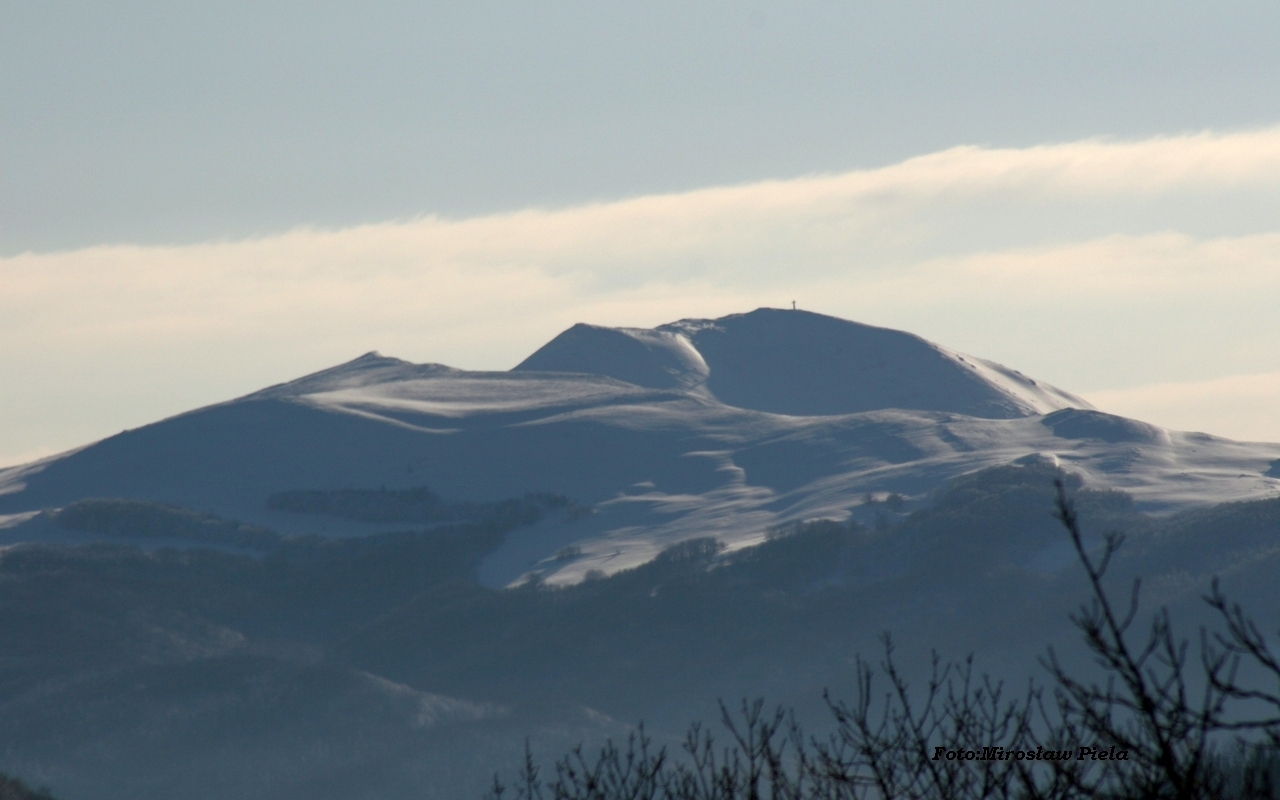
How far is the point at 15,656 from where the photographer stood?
629ft

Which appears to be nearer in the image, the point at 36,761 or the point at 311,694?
the point at 36,761

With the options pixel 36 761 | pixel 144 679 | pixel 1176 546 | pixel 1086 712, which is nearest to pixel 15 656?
pixel 144 679

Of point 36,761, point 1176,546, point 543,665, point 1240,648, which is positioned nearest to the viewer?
point 1240,648

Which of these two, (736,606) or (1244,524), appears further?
(736,606)

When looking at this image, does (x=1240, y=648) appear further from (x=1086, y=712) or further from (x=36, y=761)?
(x=36, y=761)

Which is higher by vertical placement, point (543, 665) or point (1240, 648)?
point (1240, 648)

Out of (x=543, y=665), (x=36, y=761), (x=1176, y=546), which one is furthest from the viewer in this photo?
(x=543, y=665)

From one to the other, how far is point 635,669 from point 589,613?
389 inches

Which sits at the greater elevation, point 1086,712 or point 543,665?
point 1086,712

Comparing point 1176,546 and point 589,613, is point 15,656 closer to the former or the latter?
point 589,613

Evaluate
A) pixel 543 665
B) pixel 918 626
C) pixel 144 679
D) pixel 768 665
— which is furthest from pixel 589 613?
pixel 144 679

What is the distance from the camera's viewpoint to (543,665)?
636 feet

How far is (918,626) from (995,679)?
27.9m

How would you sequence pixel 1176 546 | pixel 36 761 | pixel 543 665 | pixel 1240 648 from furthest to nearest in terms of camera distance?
1. pixel 543 665
2. pixel 1176 546
3. pixel 36 761
4. pixel 1240 648
